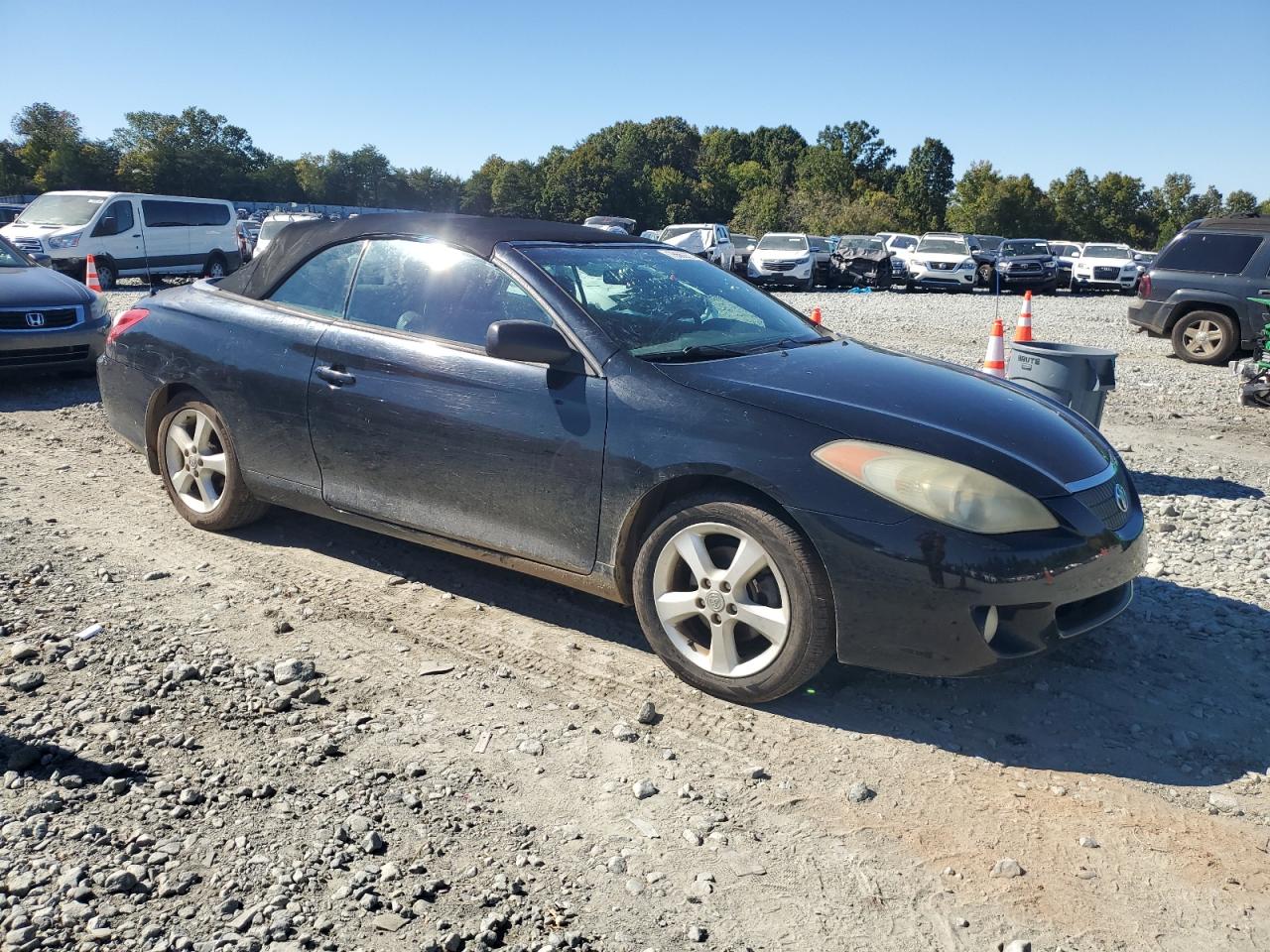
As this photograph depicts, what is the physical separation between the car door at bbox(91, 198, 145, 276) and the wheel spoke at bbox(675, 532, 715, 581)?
21276 millimetres

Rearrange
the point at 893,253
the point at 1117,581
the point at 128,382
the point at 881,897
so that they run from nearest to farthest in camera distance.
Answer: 1. the point at 881,897
2. the point at 1117,581
3. the point at 128,382
4. the point at 893,253

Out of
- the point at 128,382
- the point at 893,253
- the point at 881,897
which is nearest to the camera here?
the point at 881,897

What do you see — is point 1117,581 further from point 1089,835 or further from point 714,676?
point 714,676

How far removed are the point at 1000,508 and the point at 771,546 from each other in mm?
717

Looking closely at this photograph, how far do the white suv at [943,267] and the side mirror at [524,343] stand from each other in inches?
1077

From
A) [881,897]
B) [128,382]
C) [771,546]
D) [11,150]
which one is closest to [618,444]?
[771,546]

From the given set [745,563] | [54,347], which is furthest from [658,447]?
[54,347]

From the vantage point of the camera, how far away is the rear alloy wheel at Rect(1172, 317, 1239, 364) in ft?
41.2

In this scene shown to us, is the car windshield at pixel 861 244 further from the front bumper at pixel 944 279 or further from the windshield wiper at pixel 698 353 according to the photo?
the windshield wiper at pixel 698 353

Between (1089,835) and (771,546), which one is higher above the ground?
(771,546)

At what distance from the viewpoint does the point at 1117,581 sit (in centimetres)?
340

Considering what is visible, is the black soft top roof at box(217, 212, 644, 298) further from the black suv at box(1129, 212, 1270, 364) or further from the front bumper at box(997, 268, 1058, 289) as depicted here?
the front bumper at box(997, 268, 1058, 289)

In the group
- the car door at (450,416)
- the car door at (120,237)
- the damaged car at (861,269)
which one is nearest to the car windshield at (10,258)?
the car door at (450,416)

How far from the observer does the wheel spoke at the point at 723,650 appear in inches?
134
